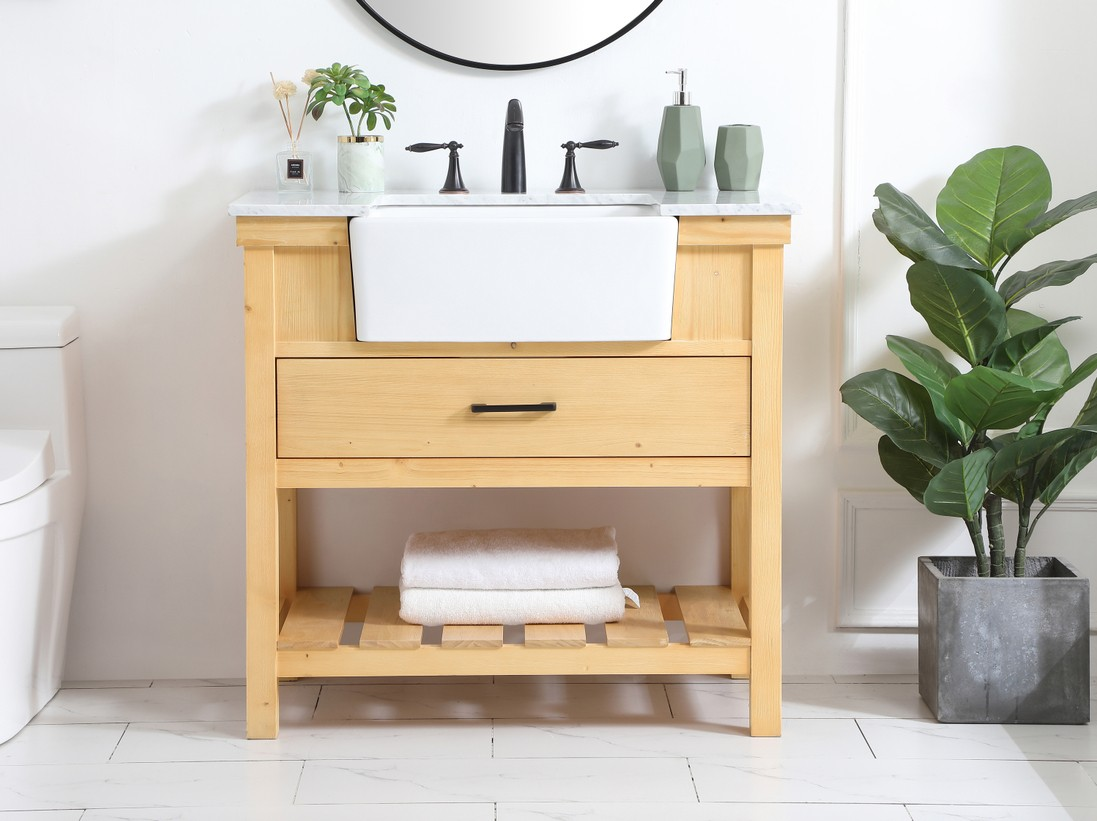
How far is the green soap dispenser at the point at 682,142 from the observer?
1982 millimetres

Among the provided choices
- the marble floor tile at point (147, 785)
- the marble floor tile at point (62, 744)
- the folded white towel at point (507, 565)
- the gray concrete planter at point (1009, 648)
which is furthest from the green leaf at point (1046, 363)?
the marble floor tile at point (62, 744)

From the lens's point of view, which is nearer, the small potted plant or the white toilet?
the white toilet

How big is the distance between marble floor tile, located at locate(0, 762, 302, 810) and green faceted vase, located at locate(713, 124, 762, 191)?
1.23 metres

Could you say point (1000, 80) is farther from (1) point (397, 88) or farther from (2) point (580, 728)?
(2) point (580, 728)

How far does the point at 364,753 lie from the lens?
1843 millimetres

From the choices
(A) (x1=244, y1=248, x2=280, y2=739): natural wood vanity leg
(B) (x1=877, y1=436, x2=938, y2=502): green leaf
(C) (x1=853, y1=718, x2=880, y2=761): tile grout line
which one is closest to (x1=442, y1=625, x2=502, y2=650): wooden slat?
(A) (x1=244, y1=248, x2=280, y2=739): natural wood vanity leg

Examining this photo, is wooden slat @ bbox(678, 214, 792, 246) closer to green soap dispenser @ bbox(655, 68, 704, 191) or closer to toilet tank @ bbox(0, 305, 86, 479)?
green soap dispenser @ bbox(655, 68, 704, 191)

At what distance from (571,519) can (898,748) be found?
28.2 inches

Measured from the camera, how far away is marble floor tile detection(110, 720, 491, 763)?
183 centimetres

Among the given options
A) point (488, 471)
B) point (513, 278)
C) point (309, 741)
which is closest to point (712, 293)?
point (513, 278)

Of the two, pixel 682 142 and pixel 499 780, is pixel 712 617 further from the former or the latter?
pixel 682 142

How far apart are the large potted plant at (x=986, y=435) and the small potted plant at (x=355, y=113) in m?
0.87

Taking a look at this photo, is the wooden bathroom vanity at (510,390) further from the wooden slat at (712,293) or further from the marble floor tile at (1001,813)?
the marble floor tile at (1001,813)

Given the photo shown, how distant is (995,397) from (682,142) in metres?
0.69
